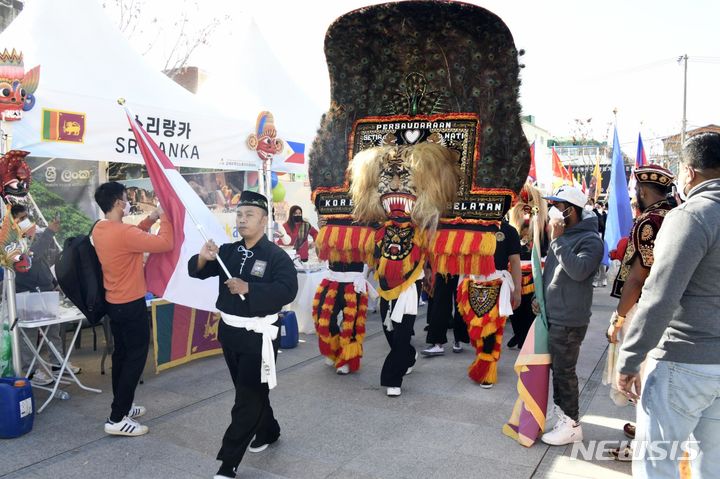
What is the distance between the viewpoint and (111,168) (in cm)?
830

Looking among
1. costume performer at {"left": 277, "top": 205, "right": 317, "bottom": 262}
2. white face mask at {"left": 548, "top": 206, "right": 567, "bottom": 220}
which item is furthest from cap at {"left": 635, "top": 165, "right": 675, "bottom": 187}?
costume performer at {"left": 277, "top": 205, "right": 317, "bottom": 262}

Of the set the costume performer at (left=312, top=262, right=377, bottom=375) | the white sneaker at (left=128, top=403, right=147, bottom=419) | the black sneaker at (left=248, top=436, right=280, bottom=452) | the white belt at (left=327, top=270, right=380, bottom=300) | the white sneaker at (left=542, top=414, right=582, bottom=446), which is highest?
the white belt at (left=327, top=270, right=380, bottom=300)

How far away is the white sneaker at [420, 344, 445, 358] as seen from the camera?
594 cm

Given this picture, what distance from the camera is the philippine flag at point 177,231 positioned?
369 cm

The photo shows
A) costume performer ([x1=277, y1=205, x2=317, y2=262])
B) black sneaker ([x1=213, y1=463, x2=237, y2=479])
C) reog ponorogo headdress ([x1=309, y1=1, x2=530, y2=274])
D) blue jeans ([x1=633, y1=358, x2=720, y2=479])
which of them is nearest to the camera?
blue jeans ([x1=633, y1=358, x2=720, y2=479])

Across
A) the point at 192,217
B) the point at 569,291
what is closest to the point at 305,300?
the point at 192,217

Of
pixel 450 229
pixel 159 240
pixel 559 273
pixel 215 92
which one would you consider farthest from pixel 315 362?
pixel 215 92

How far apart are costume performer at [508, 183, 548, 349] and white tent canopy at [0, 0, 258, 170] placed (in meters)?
3.36

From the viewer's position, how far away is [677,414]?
6.75 feet

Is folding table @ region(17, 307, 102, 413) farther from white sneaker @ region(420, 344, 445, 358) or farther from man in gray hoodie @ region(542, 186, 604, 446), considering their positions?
man in gray hoodie @ region(542, 186, 604, 446)

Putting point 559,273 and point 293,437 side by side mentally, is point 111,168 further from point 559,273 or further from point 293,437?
point 559,273

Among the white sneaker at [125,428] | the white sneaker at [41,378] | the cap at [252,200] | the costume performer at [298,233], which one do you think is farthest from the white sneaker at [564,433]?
the costume performer at [298,233]

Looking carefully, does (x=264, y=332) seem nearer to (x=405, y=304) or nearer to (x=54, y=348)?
(x=405, y=304)

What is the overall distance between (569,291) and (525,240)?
2900mm
